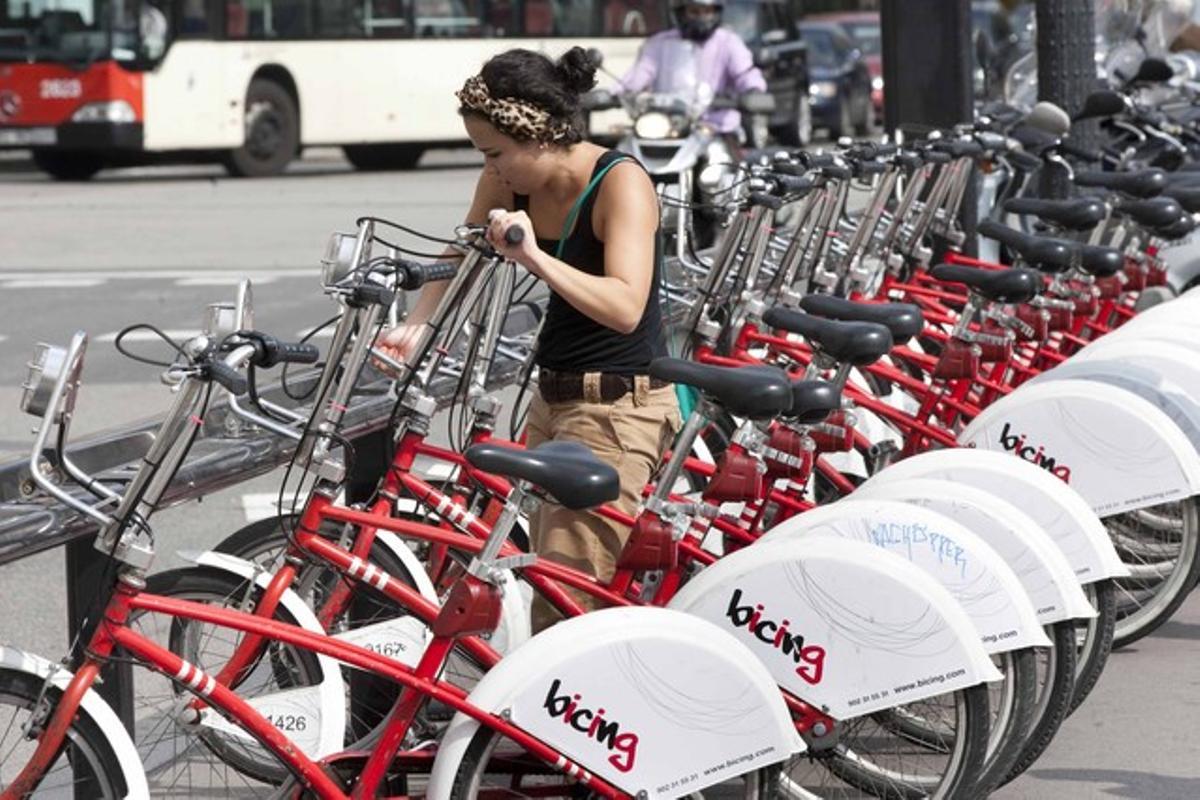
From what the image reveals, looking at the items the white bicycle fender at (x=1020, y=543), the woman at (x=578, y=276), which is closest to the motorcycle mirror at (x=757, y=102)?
the woman at (x=578, y=276)

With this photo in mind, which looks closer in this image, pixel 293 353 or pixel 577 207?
pixel 293 353

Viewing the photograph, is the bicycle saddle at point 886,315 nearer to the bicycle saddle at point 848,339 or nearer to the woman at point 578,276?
the bicycle saddle at point 848,339

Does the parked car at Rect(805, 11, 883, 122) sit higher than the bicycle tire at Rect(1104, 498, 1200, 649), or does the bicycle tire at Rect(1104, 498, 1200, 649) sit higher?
the bicycle tire at Rect(1104, 498, 1200, 649)

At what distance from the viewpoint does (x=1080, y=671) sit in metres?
5.55

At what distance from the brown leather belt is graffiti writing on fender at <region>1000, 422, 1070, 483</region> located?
1.24 metres

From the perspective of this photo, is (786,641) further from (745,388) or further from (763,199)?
(763,199)

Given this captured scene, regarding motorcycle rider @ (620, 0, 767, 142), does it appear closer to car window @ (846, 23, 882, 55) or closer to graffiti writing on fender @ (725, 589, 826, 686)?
graffiti writing on fender @ (725, 589, 826, 686)

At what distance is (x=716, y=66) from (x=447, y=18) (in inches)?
484

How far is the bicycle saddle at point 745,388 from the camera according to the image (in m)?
4.73

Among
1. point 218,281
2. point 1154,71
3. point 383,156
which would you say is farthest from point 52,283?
point 383,156

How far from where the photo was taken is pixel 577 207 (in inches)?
200

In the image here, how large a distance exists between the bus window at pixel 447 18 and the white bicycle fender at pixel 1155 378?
21.5 meters

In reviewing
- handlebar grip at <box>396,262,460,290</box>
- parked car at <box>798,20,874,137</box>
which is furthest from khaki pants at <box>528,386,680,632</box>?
parked car at <box>798,20,874,137</box>

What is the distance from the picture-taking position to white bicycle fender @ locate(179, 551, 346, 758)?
461cm
